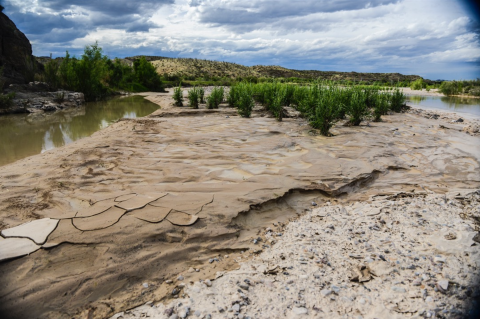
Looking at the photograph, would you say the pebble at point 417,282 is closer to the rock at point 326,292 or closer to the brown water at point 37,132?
the rock at point 326,292

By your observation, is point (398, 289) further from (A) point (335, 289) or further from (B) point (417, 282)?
(A) point (335, 289)

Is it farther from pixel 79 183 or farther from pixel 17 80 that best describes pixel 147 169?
pixel 17 80

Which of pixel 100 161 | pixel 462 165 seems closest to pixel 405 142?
pixel 462 165

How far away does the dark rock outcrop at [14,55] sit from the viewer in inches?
763

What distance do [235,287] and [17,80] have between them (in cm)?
2275

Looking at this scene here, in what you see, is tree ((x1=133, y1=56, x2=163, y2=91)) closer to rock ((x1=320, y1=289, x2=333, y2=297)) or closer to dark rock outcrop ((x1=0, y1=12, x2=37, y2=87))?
dark rock outcrop ((x1=0, y1=12, x2=37, y2=87))

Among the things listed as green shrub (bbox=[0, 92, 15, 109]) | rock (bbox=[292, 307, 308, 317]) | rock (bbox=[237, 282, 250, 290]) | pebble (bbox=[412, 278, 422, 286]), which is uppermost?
green shrub (bbox=[0, 92, 15, 109])

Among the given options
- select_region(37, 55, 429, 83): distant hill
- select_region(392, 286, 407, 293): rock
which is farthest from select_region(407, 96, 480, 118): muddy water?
select_region(37, 55, 429, 83): distant hill

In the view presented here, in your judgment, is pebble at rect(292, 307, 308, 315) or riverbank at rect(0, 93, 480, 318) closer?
pebble at rect(292, 307, 308, 315)

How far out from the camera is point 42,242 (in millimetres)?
2422

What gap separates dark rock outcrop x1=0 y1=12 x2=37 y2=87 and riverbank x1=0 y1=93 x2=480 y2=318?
18.2 metres

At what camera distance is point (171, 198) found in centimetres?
340

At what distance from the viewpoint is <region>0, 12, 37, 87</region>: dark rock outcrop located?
19.4m

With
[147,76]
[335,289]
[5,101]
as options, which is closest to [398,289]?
[335,289]
